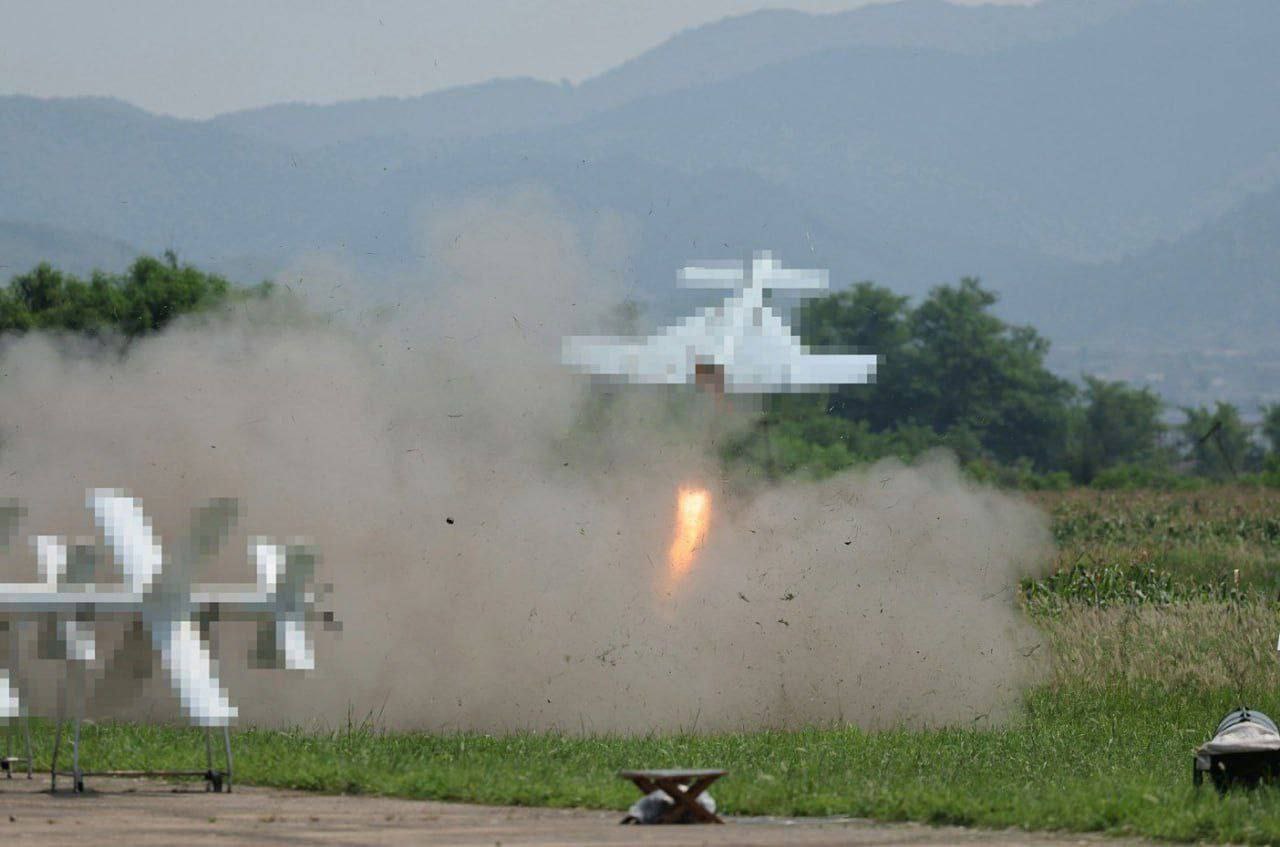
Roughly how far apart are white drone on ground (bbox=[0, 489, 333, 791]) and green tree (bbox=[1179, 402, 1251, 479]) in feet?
342

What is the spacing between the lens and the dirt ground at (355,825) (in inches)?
472

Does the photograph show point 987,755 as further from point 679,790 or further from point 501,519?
point 501,519

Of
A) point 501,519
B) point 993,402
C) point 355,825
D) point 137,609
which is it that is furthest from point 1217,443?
point 355,825

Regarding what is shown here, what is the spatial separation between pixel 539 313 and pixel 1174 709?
973 cm

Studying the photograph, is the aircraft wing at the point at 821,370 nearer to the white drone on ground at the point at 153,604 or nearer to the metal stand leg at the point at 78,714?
the white drone on ground at the point at 153,604

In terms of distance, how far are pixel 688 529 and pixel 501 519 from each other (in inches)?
112

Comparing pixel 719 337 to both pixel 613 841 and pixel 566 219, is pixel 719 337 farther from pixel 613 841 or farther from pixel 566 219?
pixel 613 841

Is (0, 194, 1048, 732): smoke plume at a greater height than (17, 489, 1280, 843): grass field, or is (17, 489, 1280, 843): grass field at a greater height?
(0, 194, 1048, 732): smoke plume

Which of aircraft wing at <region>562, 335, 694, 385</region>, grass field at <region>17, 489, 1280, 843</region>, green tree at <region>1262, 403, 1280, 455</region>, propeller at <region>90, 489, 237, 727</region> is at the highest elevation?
green tree at <region>1262, 403, 1280, 455</region>

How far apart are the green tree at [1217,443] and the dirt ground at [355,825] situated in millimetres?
104336

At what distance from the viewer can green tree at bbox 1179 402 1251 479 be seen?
393 feet

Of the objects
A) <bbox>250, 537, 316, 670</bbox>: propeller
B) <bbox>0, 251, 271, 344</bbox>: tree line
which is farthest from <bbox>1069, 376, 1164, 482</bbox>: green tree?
<bbox>250, 537, 316, 670</bbox>: propeller

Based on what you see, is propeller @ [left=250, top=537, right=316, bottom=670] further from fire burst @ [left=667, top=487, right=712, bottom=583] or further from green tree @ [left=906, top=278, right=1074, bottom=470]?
green tree @ [left=906, top=278, right=1074, bottom=470]

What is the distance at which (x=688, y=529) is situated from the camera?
80.1 feet
